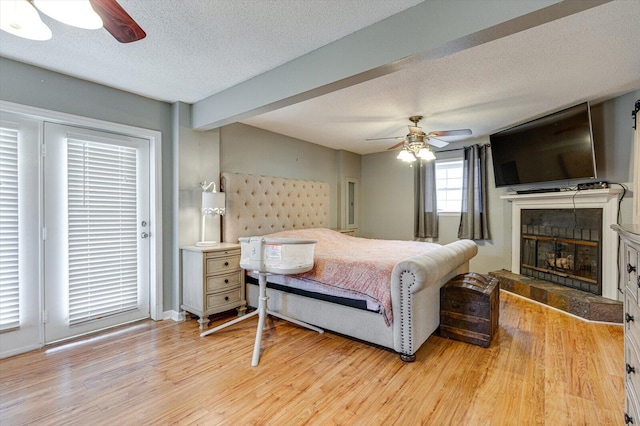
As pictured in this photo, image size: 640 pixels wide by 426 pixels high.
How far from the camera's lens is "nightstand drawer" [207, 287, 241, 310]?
10.2 feet

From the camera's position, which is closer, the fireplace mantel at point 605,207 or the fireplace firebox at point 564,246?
the fireplace mantel at point 605,207

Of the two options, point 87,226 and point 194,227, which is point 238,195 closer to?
A: point 194,227


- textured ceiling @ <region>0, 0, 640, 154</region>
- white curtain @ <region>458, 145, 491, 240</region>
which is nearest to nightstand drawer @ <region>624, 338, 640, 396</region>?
textured ceiling @ <region>0, 0, 640, 154</region>

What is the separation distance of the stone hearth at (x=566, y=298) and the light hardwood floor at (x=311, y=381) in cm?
28

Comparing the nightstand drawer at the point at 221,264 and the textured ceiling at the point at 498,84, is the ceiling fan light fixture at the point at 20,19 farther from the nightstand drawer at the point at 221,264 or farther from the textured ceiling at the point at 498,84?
the nightstand drawer at the point at 221,264

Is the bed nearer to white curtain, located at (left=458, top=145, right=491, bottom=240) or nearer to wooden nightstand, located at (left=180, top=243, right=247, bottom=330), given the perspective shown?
wooden nightstand, located at (left=180, top=243, right=247, bottom=330)

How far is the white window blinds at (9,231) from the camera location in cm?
243

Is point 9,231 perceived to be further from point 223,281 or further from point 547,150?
point 547,150

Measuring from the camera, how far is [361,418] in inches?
69.4

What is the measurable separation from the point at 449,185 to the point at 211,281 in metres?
4.19

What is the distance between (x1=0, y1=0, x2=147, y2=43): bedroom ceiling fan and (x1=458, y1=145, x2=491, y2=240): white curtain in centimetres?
481

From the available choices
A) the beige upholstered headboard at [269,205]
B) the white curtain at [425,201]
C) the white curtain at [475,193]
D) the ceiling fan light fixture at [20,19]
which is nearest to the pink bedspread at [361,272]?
the beige upholstered headboard at [269,205]

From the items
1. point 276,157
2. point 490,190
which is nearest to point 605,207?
point 490,190

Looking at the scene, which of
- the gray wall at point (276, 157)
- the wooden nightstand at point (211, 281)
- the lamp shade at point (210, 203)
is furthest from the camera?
→ the gray wall at point (276, 157)
